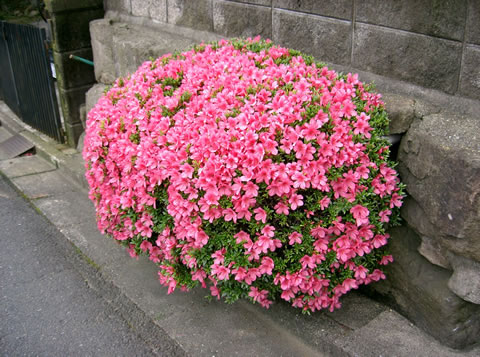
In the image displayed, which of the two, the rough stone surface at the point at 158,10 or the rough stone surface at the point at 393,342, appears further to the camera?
the rough stone surface at the point at 158,10

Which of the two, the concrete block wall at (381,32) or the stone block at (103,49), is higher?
the concrete block wall at (381,32)

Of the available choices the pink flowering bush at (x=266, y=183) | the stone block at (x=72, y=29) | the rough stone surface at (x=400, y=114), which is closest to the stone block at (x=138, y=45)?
the stone block at (x=72, y=29)

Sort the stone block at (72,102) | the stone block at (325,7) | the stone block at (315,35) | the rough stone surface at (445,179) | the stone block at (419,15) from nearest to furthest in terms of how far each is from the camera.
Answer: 1. the rough stone surface at (445,179)
2. the stone block at (419,15)
3. the stone block at (325,7)
4. the stone block at (315,35)
5. the stone block at (72,102)

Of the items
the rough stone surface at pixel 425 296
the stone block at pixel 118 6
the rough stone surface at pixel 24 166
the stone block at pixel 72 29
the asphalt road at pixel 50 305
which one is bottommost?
the rough stone surface at pixel 24 166

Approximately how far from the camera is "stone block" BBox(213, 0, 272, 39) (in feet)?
13.2

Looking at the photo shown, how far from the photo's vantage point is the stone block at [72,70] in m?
5.69

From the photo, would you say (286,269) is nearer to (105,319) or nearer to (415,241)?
(415,241)

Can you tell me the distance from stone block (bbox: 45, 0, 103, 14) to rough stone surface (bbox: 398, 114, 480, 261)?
387cm

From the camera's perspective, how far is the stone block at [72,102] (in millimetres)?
5887

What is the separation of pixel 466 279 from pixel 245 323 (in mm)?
1274

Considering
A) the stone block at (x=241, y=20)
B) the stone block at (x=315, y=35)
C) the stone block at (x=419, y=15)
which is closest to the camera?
the stone block at (x=419, y=15)

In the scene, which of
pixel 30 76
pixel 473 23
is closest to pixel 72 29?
pixel 30 76

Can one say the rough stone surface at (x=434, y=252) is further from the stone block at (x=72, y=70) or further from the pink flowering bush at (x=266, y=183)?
the stone block at (x=72, y=70)

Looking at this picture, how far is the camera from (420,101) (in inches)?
120
